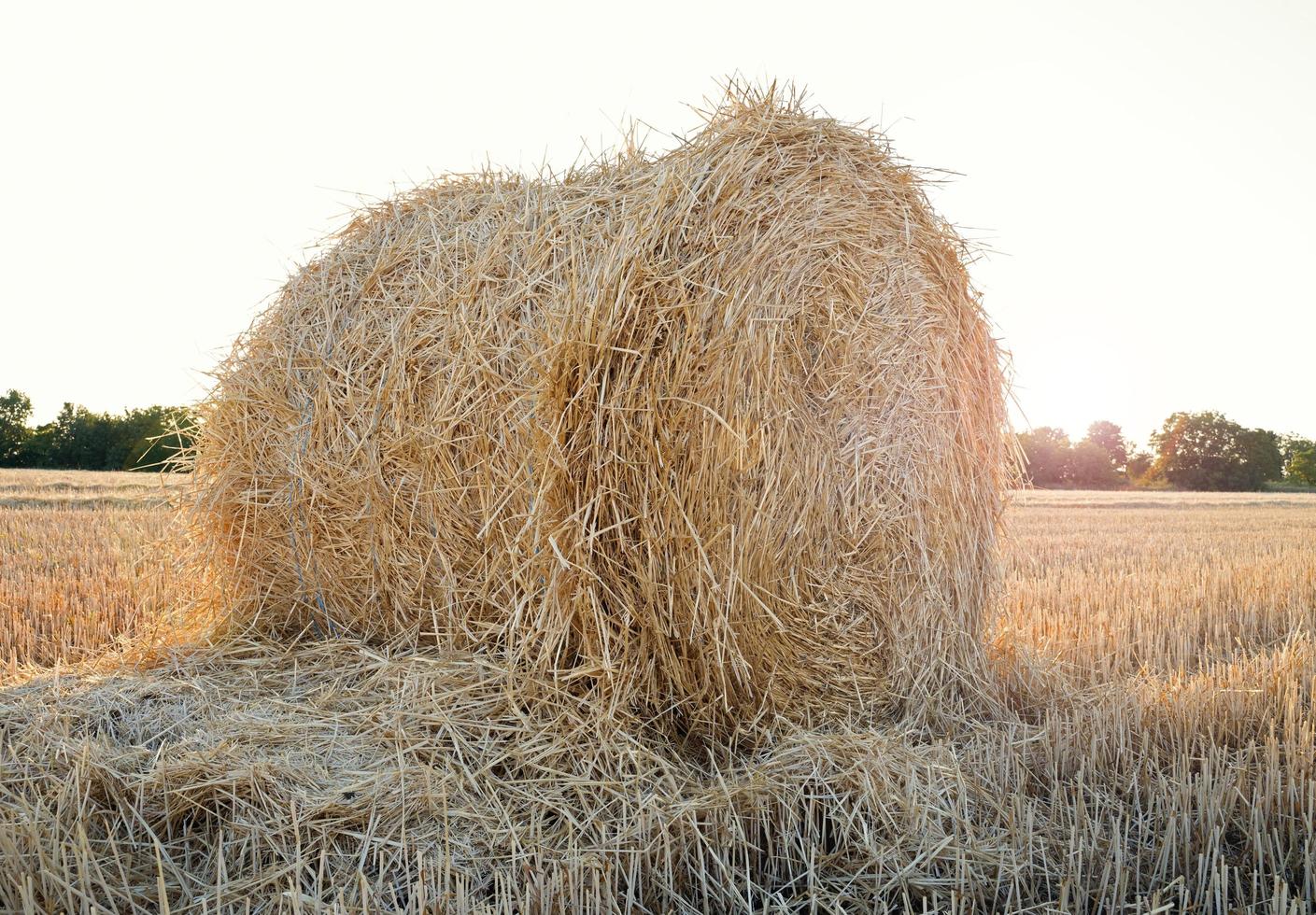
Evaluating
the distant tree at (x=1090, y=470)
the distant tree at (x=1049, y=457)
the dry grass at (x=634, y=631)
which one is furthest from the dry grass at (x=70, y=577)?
the distant tree at (x=1090, y=470)

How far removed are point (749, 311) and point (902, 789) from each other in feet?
5.07

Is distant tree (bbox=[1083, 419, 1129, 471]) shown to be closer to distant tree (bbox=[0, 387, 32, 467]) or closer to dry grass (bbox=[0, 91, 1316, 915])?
dry grass (bbox=[0, 91, 1316, 915])

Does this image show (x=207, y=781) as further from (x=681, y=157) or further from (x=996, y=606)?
(x=996, y=606)

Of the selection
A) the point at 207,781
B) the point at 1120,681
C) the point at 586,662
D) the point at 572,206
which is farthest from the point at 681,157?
the point at 1120,681

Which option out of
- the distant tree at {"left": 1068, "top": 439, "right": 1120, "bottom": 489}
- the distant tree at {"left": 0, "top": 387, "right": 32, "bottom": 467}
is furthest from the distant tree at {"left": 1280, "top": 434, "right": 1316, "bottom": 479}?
the distant tree at {"left": 0, "top": 387, "right": 32, "bottom": 467}

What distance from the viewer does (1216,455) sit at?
46.8 meters

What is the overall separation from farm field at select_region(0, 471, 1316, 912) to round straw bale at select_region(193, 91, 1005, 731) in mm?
500

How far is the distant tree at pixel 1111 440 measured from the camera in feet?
157

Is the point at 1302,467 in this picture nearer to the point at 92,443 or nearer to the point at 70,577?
the point at 70,577

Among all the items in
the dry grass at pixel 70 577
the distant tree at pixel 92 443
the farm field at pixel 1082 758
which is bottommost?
the farm field at pixel 1082 758

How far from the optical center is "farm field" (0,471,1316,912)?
229cm

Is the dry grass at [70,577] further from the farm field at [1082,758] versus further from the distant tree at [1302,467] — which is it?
the distant tree at [1302,467]

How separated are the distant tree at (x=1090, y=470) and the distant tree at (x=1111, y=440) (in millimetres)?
2362

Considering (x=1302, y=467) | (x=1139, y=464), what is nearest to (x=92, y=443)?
(x=1139, y=464)
